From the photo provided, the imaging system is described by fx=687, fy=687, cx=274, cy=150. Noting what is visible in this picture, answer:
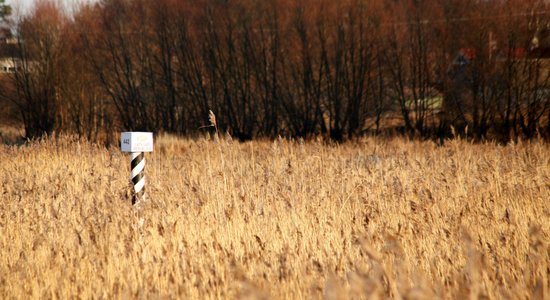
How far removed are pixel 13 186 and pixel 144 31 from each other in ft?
73.6

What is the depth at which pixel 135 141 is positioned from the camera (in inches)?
258

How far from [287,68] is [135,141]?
2071 cm

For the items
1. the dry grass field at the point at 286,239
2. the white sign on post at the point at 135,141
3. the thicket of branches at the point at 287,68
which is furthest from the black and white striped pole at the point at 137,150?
the thicket of branches at the point at 287,68

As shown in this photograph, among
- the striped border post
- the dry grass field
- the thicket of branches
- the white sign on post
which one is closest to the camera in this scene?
the dry grass field

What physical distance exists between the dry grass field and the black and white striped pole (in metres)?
0.27

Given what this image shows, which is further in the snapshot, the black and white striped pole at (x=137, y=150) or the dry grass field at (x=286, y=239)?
the black and white striped pole at (x=137, y=150)

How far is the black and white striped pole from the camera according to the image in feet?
21.5

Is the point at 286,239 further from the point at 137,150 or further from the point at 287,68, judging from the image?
the point at 287,68

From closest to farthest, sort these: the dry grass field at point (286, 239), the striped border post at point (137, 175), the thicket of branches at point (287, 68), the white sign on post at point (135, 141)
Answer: the dry grass field at point (286, 239), the white sign on post at point (135, 141), the striped border post at point (137, 175), the thicket of branches at point (287, 68)

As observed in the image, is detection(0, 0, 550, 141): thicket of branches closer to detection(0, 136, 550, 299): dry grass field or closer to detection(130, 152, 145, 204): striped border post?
detection(0, 136, 550, 299): dry grass field

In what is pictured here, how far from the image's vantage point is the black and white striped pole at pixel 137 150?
21.5 ft

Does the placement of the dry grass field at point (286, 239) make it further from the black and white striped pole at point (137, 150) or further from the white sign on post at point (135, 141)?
the white sign on post at point (135, 141)

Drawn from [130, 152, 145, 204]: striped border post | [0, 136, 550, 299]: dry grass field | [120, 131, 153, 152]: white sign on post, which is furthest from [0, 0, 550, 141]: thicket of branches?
[120, 131, 153, 152]: white sign on post

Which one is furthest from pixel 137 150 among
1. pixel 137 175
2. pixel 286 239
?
pixel 286 239
